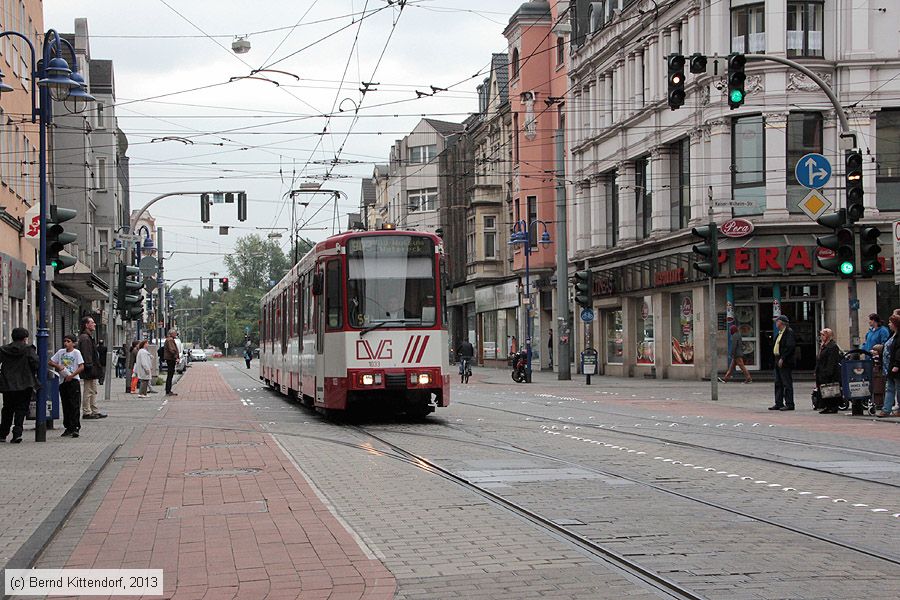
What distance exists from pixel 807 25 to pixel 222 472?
30524 mm

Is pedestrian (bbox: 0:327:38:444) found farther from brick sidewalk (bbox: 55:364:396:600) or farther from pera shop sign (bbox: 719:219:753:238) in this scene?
pera shop sign (bbox: 719:219:753:238)

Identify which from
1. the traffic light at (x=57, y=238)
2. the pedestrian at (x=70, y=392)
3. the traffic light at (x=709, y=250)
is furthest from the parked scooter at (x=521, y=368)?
the traffic light at (x=57, y=238)

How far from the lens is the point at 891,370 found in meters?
21.8

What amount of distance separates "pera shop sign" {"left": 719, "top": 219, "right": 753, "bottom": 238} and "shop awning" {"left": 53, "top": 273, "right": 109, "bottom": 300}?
21.1 metres

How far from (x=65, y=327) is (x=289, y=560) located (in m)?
48.8

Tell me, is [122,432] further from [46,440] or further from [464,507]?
[464,507]

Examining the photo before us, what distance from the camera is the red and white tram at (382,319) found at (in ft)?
70.1

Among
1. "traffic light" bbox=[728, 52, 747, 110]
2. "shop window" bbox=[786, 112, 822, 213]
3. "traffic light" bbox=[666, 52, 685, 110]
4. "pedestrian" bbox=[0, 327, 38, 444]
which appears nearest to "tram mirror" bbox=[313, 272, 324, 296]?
"pedestrian" bbox=[0, 327, 38, 444]

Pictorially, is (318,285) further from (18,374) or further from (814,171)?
(814,171)

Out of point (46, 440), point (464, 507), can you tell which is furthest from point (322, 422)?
point (464, 507)

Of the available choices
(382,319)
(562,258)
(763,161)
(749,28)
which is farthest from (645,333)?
(382,319)

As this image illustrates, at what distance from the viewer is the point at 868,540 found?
29.9 ft

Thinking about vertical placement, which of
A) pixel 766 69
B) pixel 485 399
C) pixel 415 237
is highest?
pixel 766 69

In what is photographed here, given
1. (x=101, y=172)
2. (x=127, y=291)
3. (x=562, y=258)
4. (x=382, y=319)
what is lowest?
(x=382, y=319)
